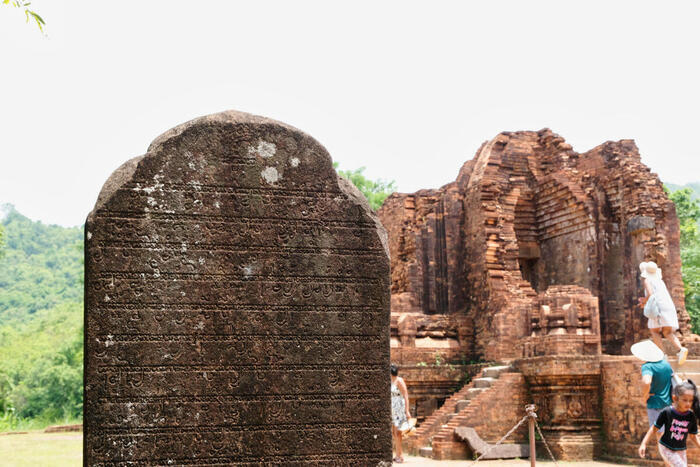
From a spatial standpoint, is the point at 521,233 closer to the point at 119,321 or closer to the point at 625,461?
the point at 625,461

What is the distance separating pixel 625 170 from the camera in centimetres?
1878

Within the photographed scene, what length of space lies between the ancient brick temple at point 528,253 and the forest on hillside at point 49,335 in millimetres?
10739

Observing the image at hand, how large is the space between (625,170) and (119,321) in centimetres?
1616

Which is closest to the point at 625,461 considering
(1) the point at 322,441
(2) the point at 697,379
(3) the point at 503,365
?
(2) the point at 697,379

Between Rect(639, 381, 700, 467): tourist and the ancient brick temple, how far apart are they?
853 centimetres

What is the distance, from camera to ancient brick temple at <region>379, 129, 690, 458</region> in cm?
1742

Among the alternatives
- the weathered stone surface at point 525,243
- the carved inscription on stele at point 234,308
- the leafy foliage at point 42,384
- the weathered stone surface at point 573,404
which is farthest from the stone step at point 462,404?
the leafy foliage at point 42,384

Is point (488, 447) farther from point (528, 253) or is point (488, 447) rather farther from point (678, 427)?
point (528, 253)

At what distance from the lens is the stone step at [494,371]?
15.2 meters

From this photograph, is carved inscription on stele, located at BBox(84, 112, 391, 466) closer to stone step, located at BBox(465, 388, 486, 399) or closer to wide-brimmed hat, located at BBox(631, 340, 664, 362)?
wide-brimmed hat, located at BBox(631, 340, 664, 362)

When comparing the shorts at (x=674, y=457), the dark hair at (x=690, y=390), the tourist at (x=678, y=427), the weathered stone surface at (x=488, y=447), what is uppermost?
the dark hair at (x=690, y=390)

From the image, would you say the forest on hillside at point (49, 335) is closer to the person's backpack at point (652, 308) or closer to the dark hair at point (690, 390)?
the person's backpack at point (652, 308)

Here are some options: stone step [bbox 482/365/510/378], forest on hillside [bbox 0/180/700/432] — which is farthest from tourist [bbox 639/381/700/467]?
forest on hillside [bbox 0/180/700/432]

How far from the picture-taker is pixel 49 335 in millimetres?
46406
